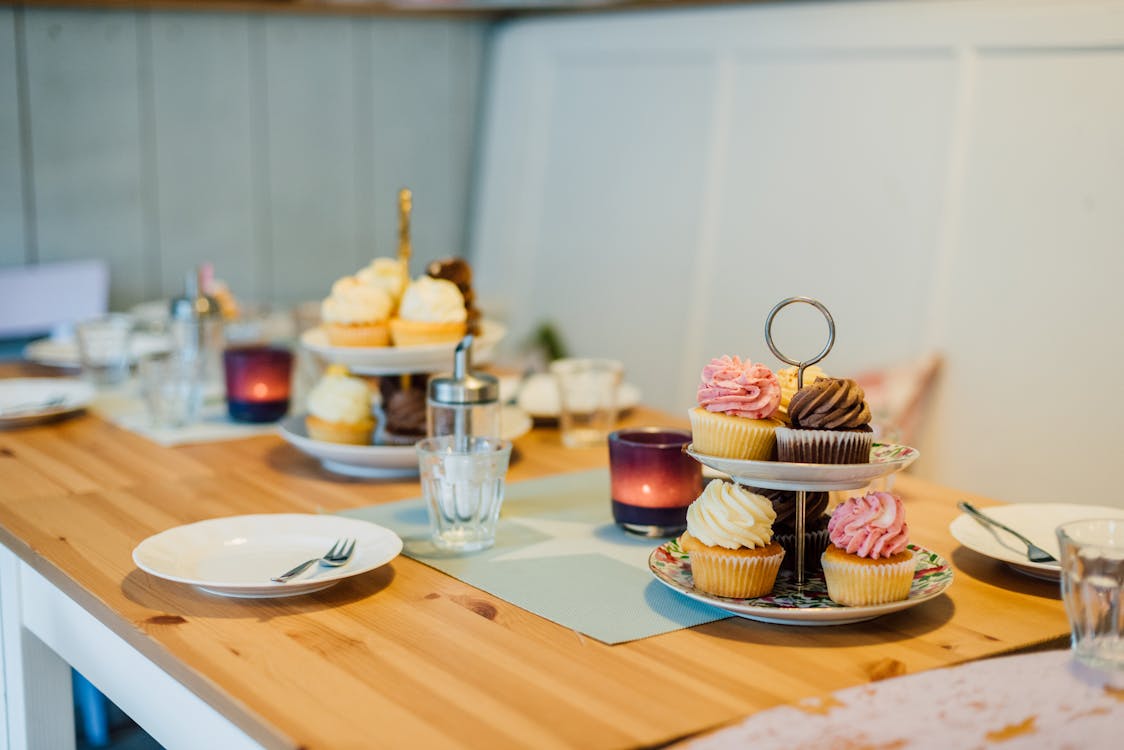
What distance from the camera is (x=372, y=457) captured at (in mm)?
1517

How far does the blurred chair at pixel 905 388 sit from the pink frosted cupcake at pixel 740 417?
4.75 feet

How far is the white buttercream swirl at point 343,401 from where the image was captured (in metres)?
1.56

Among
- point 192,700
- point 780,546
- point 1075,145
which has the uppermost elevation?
point 1075,145

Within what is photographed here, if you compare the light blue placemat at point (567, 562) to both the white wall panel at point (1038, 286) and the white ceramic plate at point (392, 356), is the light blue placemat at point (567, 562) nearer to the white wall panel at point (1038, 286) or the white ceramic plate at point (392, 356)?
the white ceramic plate at point (392, 356)

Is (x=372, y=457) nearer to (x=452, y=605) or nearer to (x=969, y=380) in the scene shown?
(x=452, y=605)

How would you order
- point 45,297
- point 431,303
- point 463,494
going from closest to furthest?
point 463,494, point 431,303, point 45,297

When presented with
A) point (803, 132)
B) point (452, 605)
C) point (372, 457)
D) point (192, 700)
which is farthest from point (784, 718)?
point (803, 132)

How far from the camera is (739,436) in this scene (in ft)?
3.43

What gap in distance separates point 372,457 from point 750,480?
616 millimetres

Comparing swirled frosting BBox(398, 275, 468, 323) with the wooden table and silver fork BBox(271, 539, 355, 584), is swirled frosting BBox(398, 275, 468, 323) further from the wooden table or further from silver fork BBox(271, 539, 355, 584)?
silver fork BBox(271, 539, 355, 584)

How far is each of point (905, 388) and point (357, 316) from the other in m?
1.39

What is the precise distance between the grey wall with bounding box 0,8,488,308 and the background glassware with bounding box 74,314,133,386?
119 centimetres

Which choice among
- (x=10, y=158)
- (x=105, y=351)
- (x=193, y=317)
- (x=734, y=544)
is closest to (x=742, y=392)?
(x=734, y=544)

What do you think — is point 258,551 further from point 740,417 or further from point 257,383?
point 257,383
